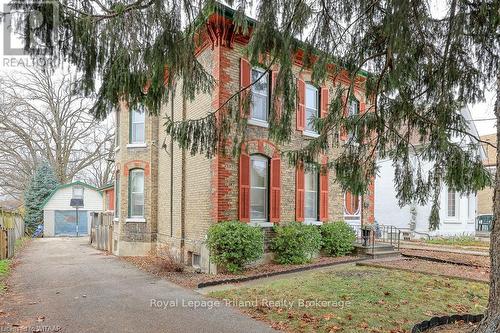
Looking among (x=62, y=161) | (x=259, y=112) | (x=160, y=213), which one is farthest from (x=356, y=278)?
(x=62, y=161)

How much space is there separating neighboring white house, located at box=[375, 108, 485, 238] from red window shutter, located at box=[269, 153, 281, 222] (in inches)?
463

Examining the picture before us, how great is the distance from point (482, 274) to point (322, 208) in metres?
4.91

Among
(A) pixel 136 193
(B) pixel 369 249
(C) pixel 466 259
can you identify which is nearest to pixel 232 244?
(B) pixel 369 249

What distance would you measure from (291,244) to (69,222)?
22619mm

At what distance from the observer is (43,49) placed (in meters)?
4.36

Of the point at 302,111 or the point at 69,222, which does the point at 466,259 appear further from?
the point at 69,222

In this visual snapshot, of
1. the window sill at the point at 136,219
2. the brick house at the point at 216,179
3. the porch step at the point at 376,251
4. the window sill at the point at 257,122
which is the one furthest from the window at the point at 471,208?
the window sill at the point at 136,219

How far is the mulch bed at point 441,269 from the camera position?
371 inches

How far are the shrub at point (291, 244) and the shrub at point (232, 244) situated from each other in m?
1.21

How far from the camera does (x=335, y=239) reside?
12273mm

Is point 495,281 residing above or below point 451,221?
above

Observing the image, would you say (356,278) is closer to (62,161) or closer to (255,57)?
(255,57)

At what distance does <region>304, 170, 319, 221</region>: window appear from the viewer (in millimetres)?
12469

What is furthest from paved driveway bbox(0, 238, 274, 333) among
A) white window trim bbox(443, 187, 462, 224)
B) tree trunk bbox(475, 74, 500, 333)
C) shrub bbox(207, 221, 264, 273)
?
white window trim bbox(443, 187, 462, 224)
